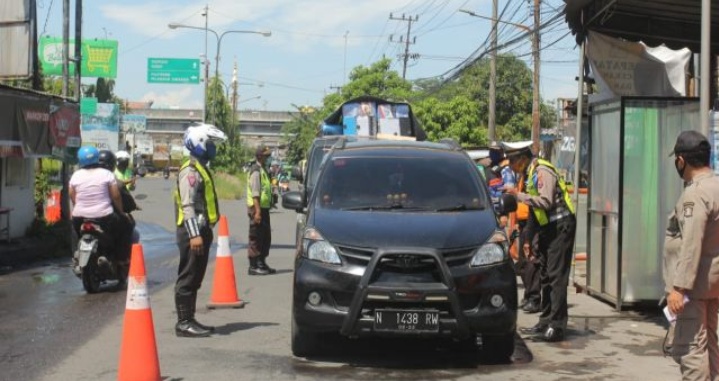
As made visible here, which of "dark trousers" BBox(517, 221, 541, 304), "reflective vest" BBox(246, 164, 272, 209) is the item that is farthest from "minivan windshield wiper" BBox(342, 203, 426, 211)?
"reflective vest" BBox(246, 164, 272, 209)

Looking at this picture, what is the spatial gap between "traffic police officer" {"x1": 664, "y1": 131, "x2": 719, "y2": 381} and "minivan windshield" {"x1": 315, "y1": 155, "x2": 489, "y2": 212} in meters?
2.41

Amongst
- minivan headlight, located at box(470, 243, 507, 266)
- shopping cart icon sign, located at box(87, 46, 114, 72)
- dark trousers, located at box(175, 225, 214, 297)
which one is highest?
shopping cart icon sign, located at box(87, 46, 114, 72)

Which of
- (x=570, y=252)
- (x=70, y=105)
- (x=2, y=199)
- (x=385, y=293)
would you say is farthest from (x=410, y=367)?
(x=70, y=105)

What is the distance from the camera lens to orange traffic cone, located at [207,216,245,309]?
934cm

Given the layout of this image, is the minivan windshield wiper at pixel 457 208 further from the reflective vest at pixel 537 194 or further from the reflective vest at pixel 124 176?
the reflective vest at pixel 124 176

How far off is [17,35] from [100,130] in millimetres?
12621

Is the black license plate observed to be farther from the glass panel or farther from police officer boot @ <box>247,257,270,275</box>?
police officer boot @ <box>247,257,270,275</box>

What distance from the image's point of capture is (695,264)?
191 inches

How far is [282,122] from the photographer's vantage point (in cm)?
11088

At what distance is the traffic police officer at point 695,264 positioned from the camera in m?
4.88

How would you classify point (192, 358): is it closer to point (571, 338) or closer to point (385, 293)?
point (385, 293)

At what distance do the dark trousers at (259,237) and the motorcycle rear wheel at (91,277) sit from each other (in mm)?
2556

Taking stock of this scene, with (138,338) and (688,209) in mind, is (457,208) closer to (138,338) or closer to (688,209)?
(688,209)

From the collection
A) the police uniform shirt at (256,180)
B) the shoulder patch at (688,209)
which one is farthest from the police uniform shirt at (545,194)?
the police uniform shirt at (256,180)
